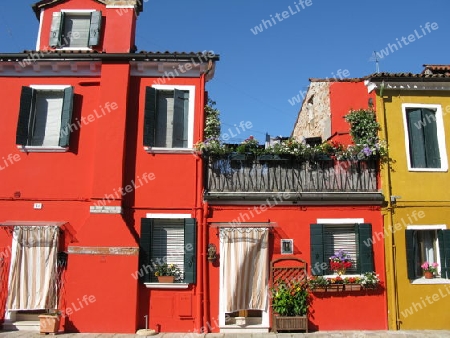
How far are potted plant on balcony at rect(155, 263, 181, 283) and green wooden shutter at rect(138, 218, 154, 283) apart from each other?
215mm

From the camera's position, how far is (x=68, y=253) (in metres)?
10.7

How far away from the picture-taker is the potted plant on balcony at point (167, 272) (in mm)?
10914

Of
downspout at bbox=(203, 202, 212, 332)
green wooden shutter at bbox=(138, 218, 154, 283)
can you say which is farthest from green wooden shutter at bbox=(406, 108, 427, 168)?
green wooden shutter at bbox=(138, 218, 154, 283)

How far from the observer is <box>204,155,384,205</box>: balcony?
1145 cm

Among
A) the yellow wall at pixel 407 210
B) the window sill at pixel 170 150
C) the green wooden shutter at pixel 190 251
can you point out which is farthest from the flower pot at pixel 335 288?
the window sill at pixel 170 150

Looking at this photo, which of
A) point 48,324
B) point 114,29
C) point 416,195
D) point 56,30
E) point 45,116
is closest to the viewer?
point 48,324

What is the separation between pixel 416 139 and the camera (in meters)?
12.2

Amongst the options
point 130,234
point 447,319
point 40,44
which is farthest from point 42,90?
point 447,319

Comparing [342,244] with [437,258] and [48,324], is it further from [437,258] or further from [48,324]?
[48,324]

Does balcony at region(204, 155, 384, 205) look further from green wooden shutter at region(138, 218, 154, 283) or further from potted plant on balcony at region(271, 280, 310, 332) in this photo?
potted plant on balcony at region(271, 280, 310, 332)

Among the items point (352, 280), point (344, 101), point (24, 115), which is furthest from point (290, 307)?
point (24, 115)

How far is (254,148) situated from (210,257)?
328 cm

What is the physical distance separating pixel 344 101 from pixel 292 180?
356 cm

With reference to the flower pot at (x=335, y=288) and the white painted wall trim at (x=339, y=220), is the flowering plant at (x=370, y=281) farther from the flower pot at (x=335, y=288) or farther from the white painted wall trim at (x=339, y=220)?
the white painted wall trim at (x=339, y=220)
